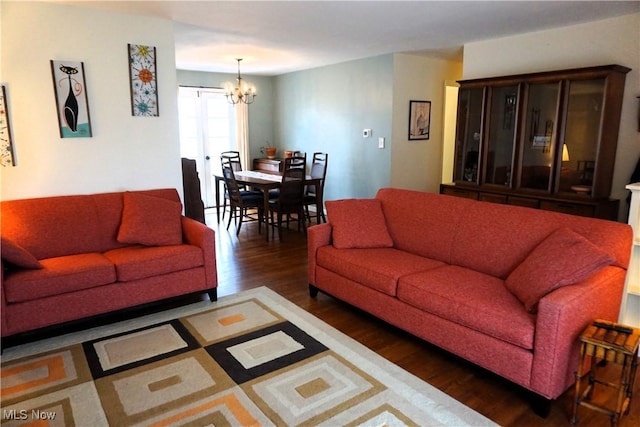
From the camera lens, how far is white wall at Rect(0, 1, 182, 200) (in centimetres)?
316

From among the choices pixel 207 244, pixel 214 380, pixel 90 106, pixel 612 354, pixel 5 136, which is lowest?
pixel 214 380

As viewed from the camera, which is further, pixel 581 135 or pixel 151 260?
pixel 581 135

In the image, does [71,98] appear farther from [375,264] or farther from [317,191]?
[317,191]

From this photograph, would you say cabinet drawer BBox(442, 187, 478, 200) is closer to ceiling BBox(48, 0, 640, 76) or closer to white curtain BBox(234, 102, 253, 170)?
ceiling BBox(48, 0, 640, 76)

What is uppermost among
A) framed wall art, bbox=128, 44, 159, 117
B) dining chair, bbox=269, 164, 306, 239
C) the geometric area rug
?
framed wall art, bbox=128, 44, 159, 117

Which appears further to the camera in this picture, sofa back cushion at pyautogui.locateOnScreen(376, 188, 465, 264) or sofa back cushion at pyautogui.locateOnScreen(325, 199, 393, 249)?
sofa back cushion at pyautogui.locateOnScreen(325, 199, 393, 249)

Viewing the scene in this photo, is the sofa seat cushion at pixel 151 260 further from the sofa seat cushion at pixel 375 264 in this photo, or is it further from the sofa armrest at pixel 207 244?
the sofa seat cushion at pixel 375 264

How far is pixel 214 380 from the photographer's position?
7.59ft

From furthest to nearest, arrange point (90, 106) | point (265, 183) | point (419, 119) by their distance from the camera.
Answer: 1. point (419, 119)
2. point (265, 183)
3. point (90, 106)

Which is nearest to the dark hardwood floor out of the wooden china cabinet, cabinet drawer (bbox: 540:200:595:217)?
cabinet drawer (bbox: 540:200:595:217)

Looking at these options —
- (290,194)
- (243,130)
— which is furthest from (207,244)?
(243,130)

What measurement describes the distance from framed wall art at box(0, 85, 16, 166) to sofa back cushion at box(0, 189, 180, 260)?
34 centimetres

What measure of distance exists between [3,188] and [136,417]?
7.60ft

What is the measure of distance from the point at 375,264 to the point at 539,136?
2.33m
